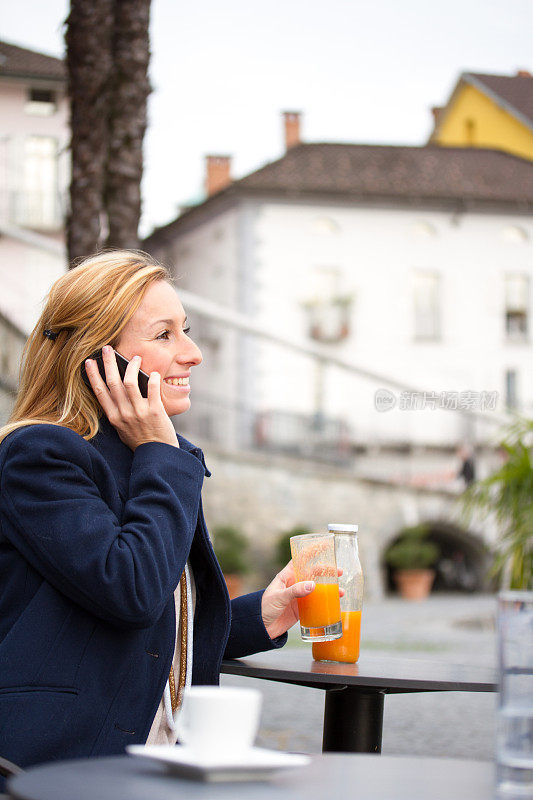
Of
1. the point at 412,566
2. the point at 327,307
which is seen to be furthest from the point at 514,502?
the point at 327,307

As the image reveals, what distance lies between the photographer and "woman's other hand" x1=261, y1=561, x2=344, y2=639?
2375mm

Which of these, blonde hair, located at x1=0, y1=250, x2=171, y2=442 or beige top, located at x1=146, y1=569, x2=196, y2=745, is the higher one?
blonde hair, located at x1=0, y1=250, x2=171, y2=442

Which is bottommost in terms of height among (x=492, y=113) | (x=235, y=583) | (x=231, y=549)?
(x=235, y=583)

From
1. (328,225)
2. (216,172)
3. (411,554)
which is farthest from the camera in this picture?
(216,172)

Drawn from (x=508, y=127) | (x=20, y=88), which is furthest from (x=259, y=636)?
(x=508, y=127)

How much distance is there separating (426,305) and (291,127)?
6.07 meters

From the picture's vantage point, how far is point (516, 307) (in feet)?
94.9

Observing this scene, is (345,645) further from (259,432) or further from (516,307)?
(516,307)

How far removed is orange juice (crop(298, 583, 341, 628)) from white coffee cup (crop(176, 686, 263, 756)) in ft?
3.00

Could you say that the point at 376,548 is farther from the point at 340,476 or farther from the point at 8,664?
the point at 8,664

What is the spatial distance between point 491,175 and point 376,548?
40.2 feet

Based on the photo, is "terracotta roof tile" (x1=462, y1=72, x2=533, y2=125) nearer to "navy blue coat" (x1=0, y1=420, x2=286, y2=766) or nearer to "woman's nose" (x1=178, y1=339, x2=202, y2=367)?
"woman's nose" (x1=178, y1=339, x2=202, y2=367)

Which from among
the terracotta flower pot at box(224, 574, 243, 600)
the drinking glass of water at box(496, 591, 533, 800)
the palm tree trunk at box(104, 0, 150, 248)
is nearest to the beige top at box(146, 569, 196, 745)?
the drinking glass of water at box(496, 591, 533, 800)

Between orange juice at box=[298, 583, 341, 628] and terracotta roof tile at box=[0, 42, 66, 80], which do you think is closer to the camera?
orange juice at box=[298, 583, 341, 628]
